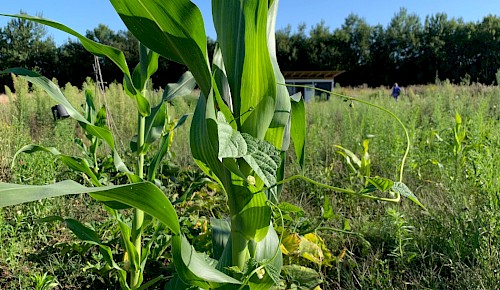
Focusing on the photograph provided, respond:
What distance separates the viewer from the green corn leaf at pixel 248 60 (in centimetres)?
67

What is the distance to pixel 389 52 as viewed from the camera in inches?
1076

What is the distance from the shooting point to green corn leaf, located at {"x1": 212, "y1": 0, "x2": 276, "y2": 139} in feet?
2.21

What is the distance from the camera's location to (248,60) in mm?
702

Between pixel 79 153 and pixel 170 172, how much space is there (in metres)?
1.34

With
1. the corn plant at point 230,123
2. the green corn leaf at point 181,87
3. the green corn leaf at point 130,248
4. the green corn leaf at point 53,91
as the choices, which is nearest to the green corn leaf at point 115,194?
the corn plant at point 230,123

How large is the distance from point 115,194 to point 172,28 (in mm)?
296

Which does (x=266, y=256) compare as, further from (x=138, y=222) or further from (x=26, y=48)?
(x=26, y=48)

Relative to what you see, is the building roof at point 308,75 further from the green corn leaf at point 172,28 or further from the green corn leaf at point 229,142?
the green corn leaf at point 229,142

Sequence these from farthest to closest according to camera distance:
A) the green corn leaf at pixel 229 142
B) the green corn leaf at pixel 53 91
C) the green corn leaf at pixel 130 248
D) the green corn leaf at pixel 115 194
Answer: the green corn leaf at pixel 130 248 < the green corn leaf at pixel 53 91 < the green corn leaf at pixel 229 142 < the green corn leaf at pixel 115 194

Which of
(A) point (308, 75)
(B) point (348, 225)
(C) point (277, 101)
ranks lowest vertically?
(B) point (348, 225)

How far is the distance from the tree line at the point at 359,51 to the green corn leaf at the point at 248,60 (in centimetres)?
2317

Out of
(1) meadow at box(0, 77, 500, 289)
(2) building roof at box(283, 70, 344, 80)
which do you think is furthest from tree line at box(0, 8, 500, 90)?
(1) meadow at box(0, 77, 500, 289)

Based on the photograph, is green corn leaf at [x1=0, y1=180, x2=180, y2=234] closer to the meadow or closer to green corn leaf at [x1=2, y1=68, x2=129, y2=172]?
the meadow

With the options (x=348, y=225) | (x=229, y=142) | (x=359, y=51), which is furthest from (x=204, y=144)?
(x=359, y=51)
